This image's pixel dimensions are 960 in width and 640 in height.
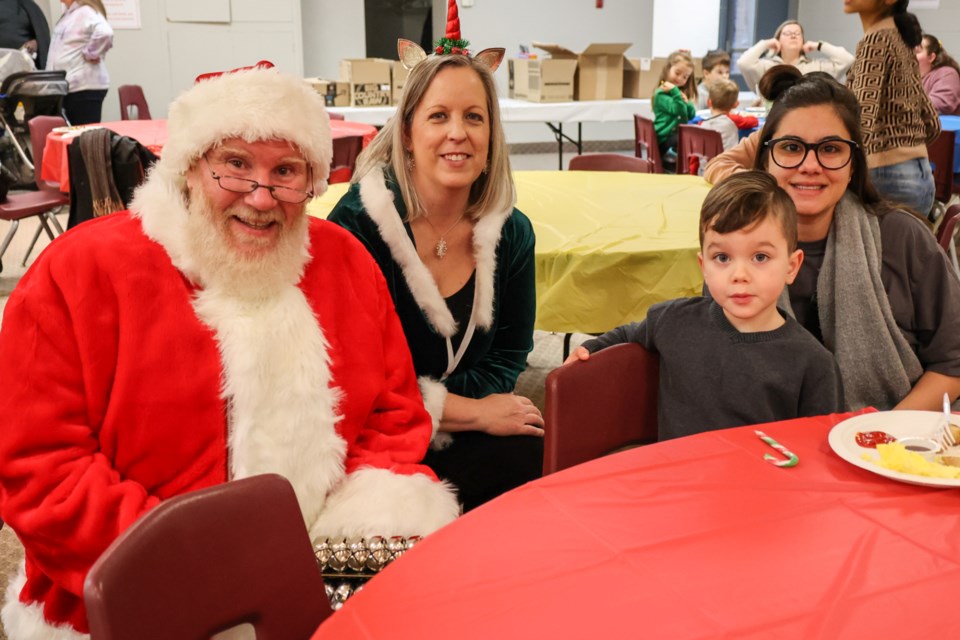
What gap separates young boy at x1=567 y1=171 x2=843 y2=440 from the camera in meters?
1.77

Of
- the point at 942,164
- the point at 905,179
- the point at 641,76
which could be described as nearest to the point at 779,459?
the point at 905,179

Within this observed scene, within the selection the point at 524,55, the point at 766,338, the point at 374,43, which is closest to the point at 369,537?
the point at 766,338

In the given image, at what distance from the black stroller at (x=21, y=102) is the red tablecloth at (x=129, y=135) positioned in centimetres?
151

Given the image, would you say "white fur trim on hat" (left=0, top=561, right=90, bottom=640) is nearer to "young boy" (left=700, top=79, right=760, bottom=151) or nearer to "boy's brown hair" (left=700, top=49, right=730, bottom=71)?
"young boy" (left=700, top=79, right=760, bottom=151)

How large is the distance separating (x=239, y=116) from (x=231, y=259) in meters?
0.25

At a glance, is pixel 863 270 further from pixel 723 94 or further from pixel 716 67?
pixel 716 67

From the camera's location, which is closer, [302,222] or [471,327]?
[302,222]

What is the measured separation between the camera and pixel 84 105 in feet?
27.5

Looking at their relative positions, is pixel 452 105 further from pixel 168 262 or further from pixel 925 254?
pixel 925 254

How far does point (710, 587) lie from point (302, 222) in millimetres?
1032

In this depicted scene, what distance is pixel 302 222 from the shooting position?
1.75m

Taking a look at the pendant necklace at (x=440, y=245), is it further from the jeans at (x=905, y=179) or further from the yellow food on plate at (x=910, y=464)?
the jeans at (x=905, y=179)

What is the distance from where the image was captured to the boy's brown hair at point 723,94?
234 inches

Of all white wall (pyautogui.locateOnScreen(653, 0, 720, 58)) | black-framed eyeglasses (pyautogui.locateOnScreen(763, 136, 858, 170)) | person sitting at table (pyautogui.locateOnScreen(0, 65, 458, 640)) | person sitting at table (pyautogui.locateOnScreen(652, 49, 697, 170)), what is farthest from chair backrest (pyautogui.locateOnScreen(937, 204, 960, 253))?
white wall (pyautogui.locateOnScreen(653, 0, 720, 58))
